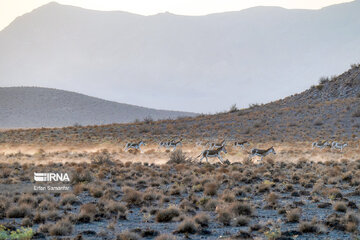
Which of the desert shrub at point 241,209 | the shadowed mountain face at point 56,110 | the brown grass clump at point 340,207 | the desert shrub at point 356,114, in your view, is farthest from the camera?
the shadowed mountain face at point 56,110

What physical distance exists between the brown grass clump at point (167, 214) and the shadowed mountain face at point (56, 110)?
3133 inches

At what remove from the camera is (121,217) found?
1102cm

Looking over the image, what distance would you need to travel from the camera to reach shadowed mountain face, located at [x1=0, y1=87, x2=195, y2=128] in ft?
296

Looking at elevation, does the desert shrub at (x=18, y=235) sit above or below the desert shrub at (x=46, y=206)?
below

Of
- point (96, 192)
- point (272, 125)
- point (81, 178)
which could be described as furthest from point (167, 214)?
point (272, 125)

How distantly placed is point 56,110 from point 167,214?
88.6m

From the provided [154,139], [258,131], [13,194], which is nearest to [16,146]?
[154,139]

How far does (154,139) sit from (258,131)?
1001 centimetres

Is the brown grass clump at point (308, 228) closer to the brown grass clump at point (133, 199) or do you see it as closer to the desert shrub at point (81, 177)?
the brown grass clump at point (133, 199)

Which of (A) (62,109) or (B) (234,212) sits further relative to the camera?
(A) (62,109)

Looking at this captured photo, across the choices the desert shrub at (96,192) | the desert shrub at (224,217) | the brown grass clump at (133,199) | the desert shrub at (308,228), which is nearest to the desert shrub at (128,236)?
the desert shrub at (224,217)

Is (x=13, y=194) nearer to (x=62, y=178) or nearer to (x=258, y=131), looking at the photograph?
(x=62, y=178)

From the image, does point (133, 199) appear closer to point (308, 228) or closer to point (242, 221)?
point (242, 221)

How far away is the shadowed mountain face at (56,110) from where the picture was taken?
90.3 meters
